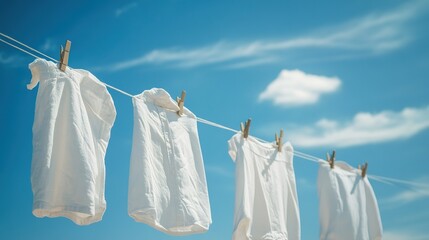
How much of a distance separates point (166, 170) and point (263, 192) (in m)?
0.89

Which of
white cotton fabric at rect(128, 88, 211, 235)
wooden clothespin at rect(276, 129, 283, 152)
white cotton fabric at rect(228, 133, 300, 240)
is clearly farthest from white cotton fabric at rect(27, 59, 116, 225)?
wooden clothespin at rect(276, 129, 283, 152)

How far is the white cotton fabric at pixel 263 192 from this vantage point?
358 centimetres

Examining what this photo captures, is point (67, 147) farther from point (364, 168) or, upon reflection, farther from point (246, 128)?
point (364, 168)

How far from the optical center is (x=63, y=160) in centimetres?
272

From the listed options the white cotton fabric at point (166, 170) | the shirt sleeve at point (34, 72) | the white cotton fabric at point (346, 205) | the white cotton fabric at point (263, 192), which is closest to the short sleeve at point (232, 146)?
the white cotton fabric at point (263, 192)

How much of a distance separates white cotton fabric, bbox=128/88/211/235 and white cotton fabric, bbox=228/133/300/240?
324 mm

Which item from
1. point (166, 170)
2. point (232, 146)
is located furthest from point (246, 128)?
point (166, 170)

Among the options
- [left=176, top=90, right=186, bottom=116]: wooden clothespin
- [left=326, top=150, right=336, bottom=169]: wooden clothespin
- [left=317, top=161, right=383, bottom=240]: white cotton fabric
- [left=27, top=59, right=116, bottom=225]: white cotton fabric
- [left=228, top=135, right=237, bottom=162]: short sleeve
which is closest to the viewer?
[left=27, top=59, right=116, bottom=225]: white cotton fabric

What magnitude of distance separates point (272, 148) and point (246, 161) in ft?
1.52

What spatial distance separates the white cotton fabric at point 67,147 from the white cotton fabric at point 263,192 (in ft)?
3.57

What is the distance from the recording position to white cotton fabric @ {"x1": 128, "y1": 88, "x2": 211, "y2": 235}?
3.03 metres

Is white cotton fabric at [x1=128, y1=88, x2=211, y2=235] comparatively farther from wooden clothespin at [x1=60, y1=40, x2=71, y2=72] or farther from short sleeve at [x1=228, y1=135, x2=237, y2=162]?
wooden clothespin at [x1=60, y1=40, x2=71, y2=72]

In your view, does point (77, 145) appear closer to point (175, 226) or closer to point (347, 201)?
point (175, 226)

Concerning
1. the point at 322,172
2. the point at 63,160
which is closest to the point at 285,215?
the point at 322,172
